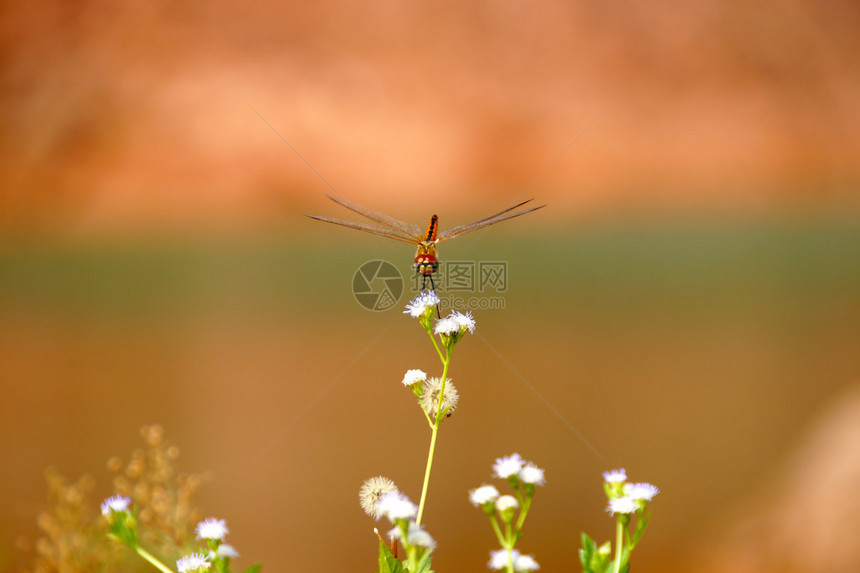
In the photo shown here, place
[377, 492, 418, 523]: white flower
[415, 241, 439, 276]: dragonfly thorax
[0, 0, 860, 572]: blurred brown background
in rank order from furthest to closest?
[0, 0, 860, 572]: blurred brown background → [415, 241, 439, 276]: dragonfly thorax → [377, 492, 418, 523]: white flower

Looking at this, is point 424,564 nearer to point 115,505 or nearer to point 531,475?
point 531,475

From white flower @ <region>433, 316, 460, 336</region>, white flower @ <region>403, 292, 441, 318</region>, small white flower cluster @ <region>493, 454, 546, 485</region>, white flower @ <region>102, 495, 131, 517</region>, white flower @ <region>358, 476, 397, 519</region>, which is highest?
white flower @ <region>403, 292, 441, 318</region>

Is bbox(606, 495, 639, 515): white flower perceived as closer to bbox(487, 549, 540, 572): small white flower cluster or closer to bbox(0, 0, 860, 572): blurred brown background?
bbox(487, 549, 540, 572): small white flower cluster

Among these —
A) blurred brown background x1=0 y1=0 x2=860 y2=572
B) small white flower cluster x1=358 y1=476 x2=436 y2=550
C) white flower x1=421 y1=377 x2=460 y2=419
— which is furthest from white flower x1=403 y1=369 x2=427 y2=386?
blurred brown background x1=0 y1=0 x2=860 y2=572

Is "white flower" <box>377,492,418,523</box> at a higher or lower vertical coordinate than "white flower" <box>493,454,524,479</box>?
lower

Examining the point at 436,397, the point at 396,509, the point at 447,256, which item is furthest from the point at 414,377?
the point at 447,256
